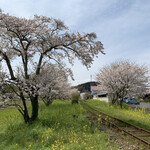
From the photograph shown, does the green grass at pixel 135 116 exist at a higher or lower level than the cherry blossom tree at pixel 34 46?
lower

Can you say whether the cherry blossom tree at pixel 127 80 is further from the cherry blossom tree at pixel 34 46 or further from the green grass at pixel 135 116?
the cherry blossom tree at pixel 34 46

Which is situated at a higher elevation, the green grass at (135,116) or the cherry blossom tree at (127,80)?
the cherry blossom tree at (127,80)

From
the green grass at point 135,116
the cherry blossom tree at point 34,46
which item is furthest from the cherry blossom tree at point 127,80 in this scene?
the cherry blossom tree at point 34,46

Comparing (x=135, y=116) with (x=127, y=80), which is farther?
(x=127, y=80)

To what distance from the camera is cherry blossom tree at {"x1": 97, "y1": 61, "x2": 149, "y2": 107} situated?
20.1 metres

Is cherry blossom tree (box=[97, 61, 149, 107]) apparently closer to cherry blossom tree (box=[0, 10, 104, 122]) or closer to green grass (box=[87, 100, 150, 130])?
Result: green grass (box=[87, 100, 150, 130])

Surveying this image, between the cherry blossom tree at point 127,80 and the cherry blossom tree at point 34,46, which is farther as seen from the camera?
the cherry blossom tree at point 127,80

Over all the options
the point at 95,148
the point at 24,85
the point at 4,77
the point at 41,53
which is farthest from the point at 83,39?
the point at 95,148

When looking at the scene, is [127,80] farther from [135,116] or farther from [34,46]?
[34,46]

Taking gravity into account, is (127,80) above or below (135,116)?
above

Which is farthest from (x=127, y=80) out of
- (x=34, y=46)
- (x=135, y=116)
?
(x=34, y=46)

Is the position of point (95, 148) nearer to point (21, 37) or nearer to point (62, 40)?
point (62, 40)

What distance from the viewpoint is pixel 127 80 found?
20141 millimetres

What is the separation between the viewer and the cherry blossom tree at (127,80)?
2008cm
